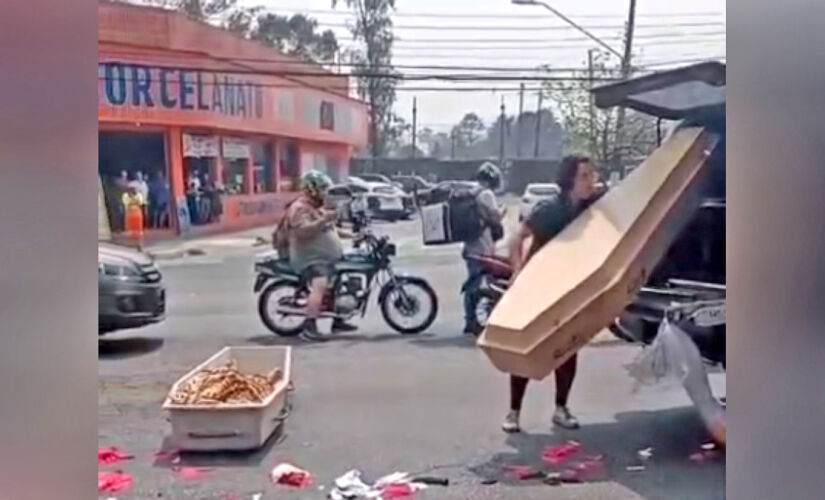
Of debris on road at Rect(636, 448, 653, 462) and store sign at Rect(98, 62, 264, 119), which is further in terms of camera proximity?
debris on road at Rect(636, 448, 653, 462)

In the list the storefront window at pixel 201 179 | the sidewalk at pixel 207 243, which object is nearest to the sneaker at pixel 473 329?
the sidewalk at pixel 207 243

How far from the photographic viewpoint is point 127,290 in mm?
1440

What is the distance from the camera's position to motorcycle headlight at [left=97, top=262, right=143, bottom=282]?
1.37 m

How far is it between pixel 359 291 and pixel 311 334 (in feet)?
0.42

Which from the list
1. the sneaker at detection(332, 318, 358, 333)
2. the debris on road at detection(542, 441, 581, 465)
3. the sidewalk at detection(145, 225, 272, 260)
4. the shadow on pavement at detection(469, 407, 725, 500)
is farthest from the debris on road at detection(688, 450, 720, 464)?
the sidewalk at detection(145, 225, 272, 260)

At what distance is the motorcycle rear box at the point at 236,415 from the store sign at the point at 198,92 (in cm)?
46

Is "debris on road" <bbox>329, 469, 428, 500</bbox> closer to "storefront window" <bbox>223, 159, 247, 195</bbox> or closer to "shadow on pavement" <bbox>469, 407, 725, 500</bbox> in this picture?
"shadow on pavement" <bbox>469, 407, 725, 500</bbox>

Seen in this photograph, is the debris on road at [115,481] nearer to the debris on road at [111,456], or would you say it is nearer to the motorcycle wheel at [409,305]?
the debris on road at [111,456]

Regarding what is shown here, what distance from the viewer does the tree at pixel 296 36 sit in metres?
1.56

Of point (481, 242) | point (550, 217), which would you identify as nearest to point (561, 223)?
point (550, 217)

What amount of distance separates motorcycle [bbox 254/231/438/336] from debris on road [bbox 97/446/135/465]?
1.15 feet

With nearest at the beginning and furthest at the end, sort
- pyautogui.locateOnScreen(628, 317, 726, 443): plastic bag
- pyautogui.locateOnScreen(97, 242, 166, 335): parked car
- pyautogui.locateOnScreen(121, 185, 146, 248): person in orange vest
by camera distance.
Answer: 1. pyautogui.locateOnScreen(97, 242, 166, 335): parked car
2. pyautogui.locateOnScreen(121, 185, 146, 248): person in orange vest
3. pyautogui.locateOnScreen(628, 317, 726, 443): plastic bag

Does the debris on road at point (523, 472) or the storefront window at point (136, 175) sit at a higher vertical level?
the storefront window at point (136, 175)

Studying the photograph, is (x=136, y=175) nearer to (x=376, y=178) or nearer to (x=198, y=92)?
(x=198, y=92)
